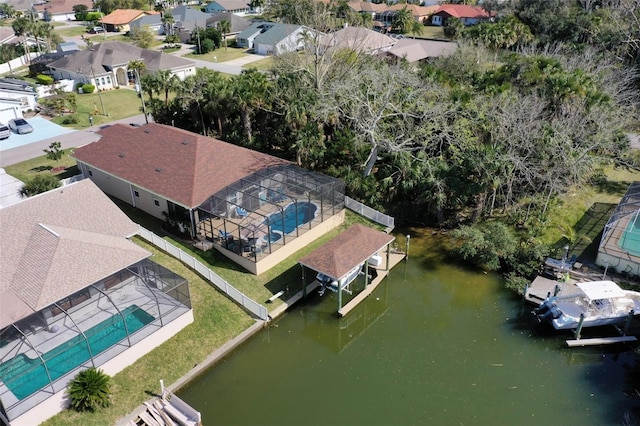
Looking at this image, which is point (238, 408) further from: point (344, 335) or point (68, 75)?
point (68, 75)

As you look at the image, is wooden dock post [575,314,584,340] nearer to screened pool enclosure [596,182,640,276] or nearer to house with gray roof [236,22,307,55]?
screened pool enclosure [596,182,640,276]

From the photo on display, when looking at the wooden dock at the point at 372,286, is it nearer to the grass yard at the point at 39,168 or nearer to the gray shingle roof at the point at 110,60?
the grass yard at the point at 39,168

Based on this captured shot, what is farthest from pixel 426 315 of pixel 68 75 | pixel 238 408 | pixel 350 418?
pixel 68 75

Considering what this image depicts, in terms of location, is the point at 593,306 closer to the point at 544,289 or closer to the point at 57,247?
the point at 544,289

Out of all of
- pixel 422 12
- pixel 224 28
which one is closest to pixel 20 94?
pixel 224 28

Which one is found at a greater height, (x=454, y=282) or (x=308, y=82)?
(x=308, y=82)

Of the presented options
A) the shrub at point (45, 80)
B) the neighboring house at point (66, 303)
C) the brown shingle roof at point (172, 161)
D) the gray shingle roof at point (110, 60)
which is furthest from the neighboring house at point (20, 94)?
the neighboring house at point (66, 303)
